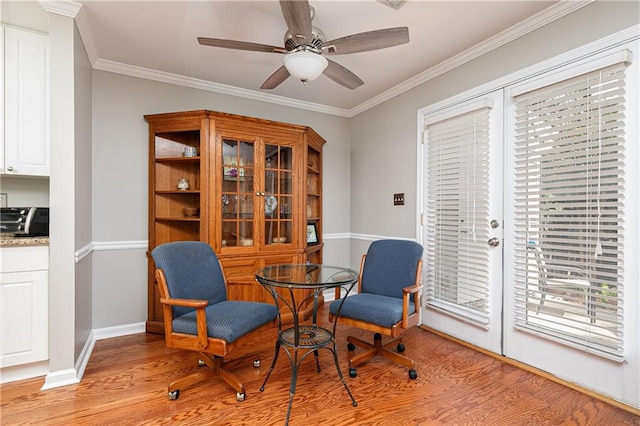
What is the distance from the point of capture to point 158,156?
10.3 ft

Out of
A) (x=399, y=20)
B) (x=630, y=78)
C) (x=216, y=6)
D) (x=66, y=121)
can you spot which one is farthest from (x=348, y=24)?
(x=66, y=121)

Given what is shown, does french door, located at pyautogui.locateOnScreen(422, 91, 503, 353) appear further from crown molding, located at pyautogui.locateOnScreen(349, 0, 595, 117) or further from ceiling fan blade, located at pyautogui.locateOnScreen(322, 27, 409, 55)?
ceiling fan blade, located at pyautogui.locateOnScreen(322, 27, 409, 55)

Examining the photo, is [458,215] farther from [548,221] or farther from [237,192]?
[237,192]

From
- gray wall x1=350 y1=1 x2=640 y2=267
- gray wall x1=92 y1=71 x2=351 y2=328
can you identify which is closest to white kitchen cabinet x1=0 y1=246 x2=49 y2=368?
gray wall x1=92 y1=71 x2=351 y2=328

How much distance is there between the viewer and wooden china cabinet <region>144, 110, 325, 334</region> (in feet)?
9.73

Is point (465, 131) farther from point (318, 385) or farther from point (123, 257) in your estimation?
point (123, 257)

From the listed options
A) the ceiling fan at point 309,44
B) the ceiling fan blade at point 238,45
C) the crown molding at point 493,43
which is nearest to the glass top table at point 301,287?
the ceiling fan at point 309,44

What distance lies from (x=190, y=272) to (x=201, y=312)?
497 millimetres

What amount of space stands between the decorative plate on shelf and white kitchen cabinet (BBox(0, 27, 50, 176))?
176 centimetres

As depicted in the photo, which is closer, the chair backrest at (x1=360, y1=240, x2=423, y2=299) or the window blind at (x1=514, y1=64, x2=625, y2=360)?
the window blind at (x1=514, y1=64, x2=625, y2=360)

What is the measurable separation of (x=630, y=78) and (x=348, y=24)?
179 cm

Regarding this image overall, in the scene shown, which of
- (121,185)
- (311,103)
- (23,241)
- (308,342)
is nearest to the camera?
(23,241)

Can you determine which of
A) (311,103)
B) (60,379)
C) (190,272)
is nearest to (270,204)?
(190,272)

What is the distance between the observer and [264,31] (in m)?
2.46
